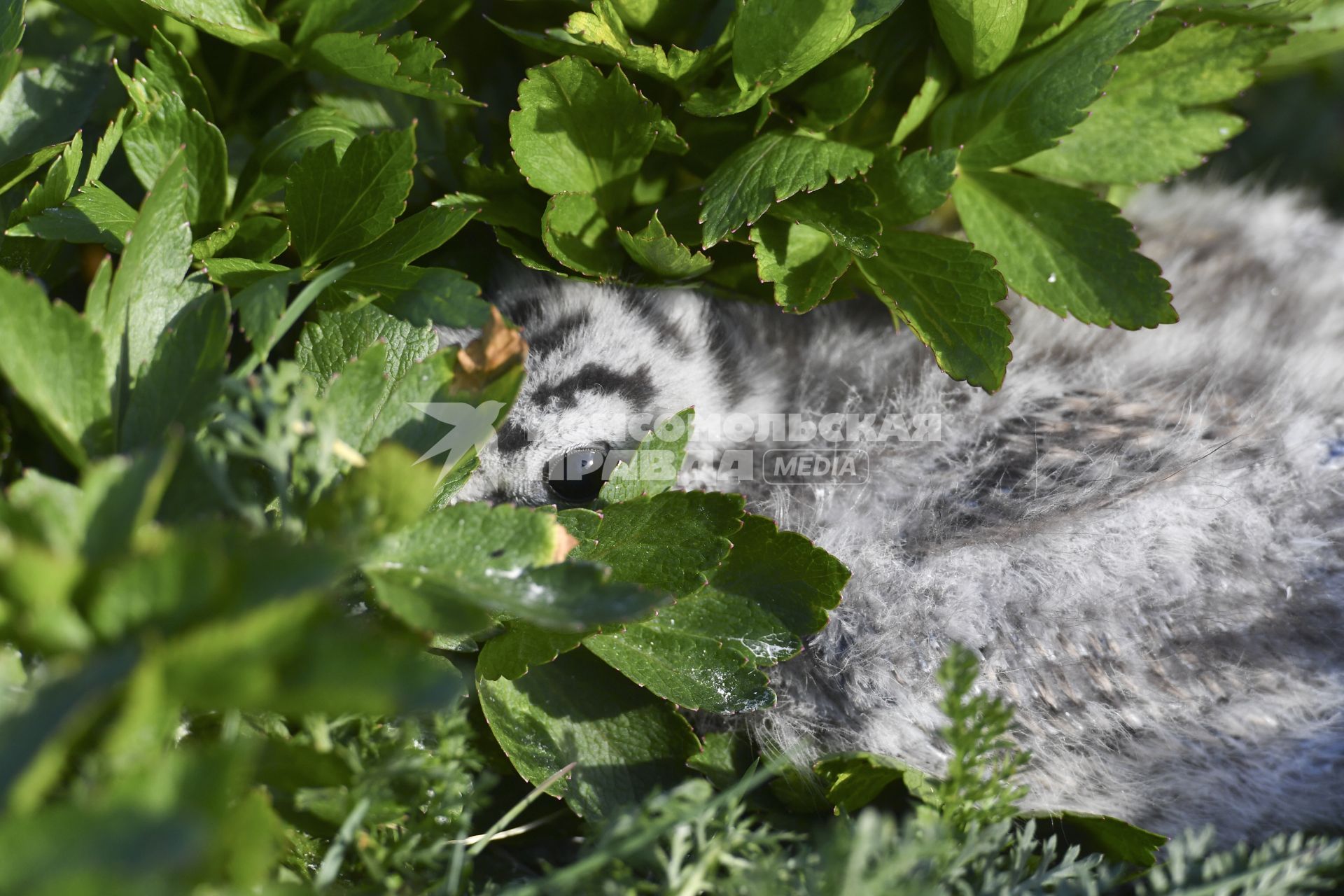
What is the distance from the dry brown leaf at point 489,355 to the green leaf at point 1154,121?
858 mm

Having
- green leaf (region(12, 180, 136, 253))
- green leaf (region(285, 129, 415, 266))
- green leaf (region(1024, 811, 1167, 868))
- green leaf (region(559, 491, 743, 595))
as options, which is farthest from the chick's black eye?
green leaf (region(1024, 811, 1167, 868))

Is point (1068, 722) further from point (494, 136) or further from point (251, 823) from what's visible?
point (494, 136)

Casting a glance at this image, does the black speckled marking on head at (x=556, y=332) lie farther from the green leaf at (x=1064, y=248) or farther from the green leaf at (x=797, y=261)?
the green leaf at (x=1064, y=248)

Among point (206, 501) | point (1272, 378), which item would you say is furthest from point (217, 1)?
point (1272, 378)

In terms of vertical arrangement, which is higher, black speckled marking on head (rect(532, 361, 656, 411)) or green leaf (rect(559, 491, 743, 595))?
black speckled marking on head (rect(532, 361, 656, 411))

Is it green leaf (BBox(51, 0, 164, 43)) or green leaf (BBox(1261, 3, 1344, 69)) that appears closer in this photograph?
green leaf (BBox(51, 0, 164, 43))

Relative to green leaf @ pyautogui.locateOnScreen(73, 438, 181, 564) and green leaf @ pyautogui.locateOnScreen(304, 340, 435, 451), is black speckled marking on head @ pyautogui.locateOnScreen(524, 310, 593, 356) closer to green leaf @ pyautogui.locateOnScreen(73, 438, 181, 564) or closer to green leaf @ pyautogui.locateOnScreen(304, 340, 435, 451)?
green leaf @ pyautogui.locateOnScreen(304, 340, 435, 451)

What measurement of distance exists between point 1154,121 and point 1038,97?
288 mm

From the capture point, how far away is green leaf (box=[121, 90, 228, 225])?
1262 mm

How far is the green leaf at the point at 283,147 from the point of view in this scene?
137 cm

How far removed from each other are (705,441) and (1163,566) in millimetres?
637

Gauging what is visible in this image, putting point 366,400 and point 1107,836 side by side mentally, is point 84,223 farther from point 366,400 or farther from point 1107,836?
point 1107,836

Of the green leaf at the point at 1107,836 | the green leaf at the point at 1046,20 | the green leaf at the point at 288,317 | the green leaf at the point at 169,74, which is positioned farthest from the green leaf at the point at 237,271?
the green leaf at the point at 1107,836

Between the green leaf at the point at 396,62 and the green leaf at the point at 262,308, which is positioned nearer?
the green leaf at the point at 262,308
